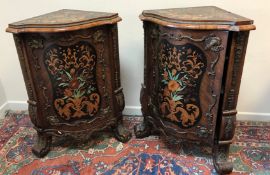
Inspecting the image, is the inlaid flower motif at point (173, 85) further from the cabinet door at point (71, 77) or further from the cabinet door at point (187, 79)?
the cabinet door at point (71, 77)

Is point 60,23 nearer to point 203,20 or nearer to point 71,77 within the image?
point 71,77

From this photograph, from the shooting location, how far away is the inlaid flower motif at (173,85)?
1179 millimetres

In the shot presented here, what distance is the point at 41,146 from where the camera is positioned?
1.43 meters

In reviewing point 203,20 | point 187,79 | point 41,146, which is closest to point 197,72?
point 187,79

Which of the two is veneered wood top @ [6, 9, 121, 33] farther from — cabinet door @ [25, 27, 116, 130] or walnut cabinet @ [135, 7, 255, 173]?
walnut cabinet @ [135, 7, 255, 173]

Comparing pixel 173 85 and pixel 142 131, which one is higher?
pixel 173 85

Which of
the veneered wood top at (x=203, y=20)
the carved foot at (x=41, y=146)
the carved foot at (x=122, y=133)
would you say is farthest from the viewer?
the carved foot at (x=122, y=133)

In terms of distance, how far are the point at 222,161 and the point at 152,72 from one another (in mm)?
623

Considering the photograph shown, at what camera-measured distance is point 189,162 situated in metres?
1.36

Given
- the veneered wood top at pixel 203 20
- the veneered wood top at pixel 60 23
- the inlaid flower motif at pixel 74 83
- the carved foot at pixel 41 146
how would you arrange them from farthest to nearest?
the carved foot at pixel 41 146, the inlaid flower motif at pixel 74 83, the veneered wood top at pixel 60 23, the veneered wood top at pixel 203 20

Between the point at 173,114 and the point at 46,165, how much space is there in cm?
81

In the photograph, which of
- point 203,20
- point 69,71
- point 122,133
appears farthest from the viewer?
point 122,133

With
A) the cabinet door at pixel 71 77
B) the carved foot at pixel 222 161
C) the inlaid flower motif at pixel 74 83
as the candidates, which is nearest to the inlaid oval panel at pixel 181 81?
the carved foot at pixel 222 161

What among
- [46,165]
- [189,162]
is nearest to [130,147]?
[189,162]
